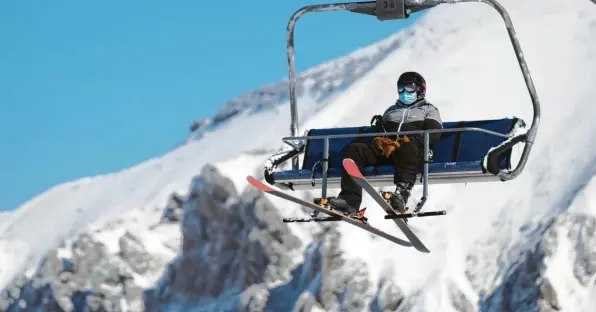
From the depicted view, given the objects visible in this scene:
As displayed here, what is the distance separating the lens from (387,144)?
94.5ft

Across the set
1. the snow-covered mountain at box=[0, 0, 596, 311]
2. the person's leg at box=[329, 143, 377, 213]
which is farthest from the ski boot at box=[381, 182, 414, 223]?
the snow-covered mountain at box=[0, 0, 596, 311]

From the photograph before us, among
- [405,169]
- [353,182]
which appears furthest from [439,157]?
[353,182]

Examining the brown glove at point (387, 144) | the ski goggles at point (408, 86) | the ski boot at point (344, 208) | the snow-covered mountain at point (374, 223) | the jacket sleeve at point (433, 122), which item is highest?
the ski goggles at point (408, 86)

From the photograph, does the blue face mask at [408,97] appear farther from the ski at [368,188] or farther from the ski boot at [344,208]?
the ski boot at [344,208]

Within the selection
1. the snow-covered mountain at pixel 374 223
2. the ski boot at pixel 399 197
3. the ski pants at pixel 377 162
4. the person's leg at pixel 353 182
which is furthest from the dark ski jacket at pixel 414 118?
the snow-covered mountain at pixel 374 223

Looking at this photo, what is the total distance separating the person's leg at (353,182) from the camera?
2838 centimetres

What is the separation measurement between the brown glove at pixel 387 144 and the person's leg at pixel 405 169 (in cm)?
14

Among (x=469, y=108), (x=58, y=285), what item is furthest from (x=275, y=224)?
(x=58, y=285)

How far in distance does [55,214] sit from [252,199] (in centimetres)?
4908

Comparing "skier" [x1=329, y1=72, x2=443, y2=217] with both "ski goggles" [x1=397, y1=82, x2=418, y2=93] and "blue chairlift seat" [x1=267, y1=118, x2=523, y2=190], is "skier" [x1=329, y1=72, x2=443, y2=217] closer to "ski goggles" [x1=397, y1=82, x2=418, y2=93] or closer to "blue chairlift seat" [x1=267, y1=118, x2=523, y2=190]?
"ski goggles" [x1=397, y1=82, x2=418, y2=93]

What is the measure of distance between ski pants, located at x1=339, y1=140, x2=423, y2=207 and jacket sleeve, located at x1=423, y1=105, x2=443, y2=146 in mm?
508

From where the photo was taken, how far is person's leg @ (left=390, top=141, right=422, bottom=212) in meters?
27.9

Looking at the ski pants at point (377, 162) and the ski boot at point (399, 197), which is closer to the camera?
the ski boot at point (399, 197)

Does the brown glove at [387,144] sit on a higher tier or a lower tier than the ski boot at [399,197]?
higher
